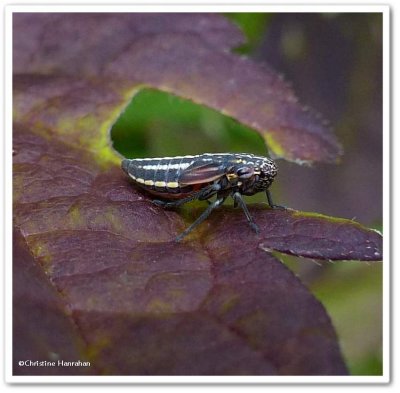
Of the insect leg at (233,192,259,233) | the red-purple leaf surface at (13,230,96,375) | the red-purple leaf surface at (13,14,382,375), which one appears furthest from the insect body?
the red-purple leaf surface at (13,230,96,375)

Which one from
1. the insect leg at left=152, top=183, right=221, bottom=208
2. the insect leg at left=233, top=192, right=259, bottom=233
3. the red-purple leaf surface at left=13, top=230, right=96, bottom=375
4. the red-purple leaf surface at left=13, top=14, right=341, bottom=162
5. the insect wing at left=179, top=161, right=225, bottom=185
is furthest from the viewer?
the red-purple leaf surface at left=13, top=14, right=341, bottom=162

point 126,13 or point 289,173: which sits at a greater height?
point 126,13

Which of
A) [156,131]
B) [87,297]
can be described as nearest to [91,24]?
[156,131]

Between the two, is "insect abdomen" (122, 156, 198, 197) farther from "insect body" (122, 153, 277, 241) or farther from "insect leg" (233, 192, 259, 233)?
"insect leg" (233, 192, 259, 233)

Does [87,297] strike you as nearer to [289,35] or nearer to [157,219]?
[157,219]

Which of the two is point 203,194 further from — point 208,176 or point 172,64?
point 172,64

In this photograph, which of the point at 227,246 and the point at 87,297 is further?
the point at 227,246
